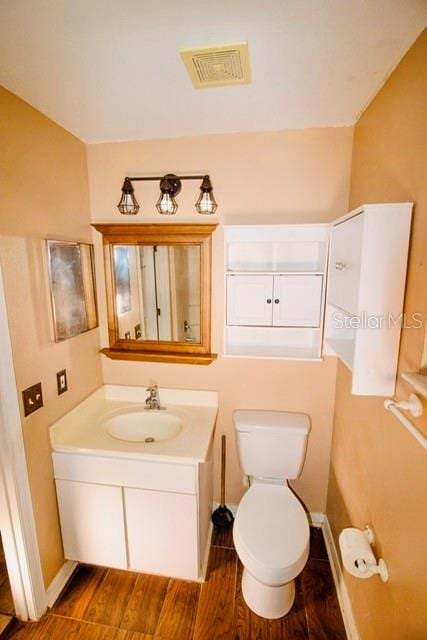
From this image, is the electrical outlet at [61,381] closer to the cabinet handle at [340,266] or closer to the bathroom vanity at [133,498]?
the bathroom vanity at [133,498]

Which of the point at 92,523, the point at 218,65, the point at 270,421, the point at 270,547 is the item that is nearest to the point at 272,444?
the point at 270,421

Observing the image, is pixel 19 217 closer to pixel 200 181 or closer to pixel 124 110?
pixel 124 110

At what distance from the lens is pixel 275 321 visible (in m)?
1.63

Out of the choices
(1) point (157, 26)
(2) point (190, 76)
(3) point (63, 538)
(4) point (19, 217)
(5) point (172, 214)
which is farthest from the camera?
(5) point (172, 214)

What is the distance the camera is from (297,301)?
5.26 ft

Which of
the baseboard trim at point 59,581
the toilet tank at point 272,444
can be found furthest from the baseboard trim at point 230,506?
the baseboard trim at point 59,581

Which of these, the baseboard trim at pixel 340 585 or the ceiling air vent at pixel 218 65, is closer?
the ceiling air vent at pixel 218 65

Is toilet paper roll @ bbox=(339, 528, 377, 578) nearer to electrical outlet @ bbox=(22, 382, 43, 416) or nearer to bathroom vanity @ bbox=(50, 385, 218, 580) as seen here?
bathroom vanity @ bbox=(50, 385, 218, 580)

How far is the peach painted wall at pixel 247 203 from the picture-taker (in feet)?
5.11

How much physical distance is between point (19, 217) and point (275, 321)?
132cm

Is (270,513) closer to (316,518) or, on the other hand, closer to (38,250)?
(316,518)

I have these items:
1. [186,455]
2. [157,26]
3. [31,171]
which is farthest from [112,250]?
[186,455]

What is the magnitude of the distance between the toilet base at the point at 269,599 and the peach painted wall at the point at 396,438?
31 centimetres

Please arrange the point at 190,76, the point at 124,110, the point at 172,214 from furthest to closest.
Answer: the point at 172,214 → the point at 124,110 → the point at 190,76
